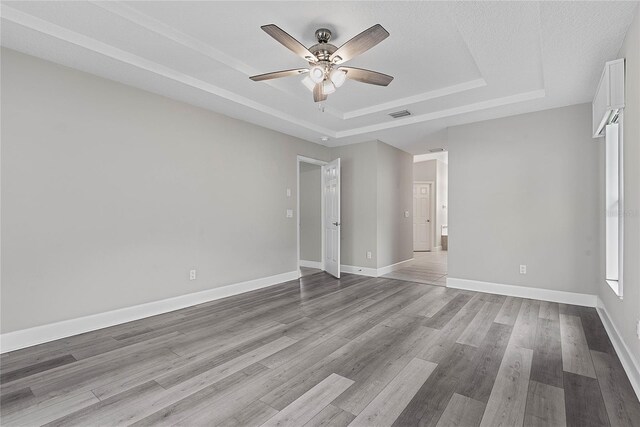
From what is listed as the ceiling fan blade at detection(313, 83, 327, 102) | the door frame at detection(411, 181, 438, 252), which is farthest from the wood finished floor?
the door frame at detection(411, 181, 438, 252)

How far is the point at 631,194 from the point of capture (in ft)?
7.14

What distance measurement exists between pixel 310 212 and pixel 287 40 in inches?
181

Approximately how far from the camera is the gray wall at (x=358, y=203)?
5754 millimetres

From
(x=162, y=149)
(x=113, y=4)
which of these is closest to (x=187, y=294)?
(x=162, y=149)

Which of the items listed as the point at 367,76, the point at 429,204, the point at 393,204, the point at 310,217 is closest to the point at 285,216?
the point at 310,217

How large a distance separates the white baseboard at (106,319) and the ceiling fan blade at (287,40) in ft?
9.92

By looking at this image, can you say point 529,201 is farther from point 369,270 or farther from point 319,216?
point 319,216

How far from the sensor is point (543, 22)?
7.35 feet

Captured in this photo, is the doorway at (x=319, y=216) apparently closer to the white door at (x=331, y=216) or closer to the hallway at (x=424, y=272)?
the white door at (x=331, y=216)

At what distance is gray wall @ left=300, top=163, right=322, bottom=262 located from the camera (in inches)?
257

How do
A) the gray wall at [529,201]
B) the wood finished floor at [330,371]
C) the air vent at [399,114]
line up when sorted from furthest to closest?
the air vent at [399,114]
the gray wall at [529,201]
the wood finished floor at [330,371]

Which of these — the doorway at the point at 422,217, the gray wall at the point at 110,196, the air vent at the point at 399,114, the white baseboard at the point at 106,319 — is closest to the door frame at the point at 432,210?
the doorway at the point at 422,217

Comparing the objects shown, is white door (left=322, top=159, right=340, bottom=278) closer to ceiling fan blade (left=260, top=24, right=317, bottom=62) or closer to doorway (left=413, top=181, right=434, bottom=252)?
ceiling fan blade (left=260, top=24, right=317, bottom=62)

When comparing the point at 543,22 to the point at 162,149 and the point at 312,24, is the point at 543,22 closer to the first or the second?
the point at 312,24
